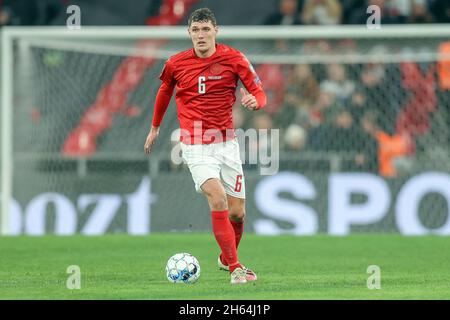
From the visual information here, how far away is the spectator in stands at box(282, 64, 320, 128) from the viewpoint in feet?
53.9

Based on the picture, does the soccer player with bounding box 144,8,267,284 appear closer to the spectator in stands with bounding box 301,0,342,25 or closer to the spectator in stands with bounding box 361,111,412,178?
the spectator in stands with bounding box 361,111,412,178

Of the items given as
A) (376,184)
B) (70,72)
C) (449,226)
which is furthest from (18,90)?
(449,226)

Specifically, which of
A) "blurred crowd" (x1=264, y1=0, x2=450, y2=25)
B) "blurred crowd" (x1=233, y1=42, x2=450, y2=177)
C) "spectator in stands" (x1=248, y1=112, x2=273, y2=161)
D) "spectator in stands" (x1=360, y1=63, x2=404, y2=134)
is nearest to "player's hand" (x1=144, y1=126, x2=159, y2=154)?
"spectator in stands" (x1=248, y1=112, x2=273, y2=161)

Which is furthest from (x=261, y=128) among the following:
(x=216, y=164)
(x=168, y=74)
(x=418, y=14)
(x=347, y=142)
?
(x=216, y=164)

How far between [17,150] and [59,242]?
114 inches

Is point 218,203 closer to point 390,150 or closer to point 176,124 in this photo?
point 390,150

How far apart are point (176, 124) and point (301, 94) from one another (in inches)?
73.8

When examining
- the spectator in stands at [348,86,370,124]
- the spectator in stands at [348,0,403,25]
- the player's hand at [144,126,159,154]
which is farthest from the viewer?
the spectator in stands at [348,0,403,25]

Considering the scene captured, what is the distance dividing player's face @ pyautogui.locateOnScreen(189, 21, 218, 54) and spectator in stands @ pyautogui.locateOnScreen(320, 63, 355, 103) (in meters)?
7.54

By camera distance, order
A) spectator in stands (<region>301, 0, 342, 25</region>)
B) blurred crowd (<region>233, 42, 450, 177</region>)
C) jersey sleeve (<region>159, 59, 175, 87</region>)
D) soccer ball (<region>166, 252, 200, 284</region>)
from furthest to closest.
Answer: spectator in stands (<region>301, 0, 342, 25</region>)
blurred crowd (<region>233, 42, 450, 177</region>)
jersey sleeve (<region>159, 59, 175, 87</region>)
soccer ball (<region>166, 252, 200, 284</region>)

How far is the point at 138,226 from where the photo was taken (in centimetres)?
1590

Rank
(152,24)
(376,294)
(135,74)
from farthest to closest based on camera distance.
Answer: (152,24)
(135,74)
(376,294)

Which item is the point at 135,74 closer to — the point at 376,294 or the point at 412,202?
the point at 412,202

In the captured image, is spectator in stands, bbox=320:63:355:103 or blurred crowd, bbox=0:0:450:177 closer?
blurred crowd, bbox=0:0:450:177
